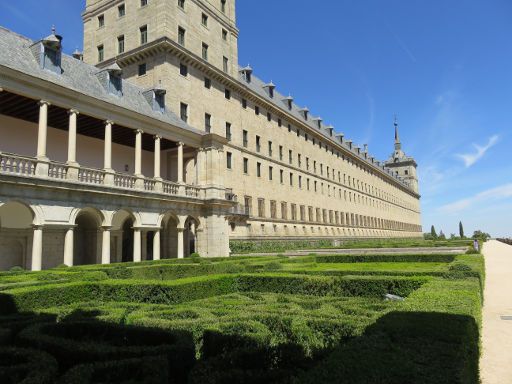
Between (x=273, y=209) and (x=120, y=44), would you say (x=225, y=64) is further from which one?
(x=273, y=209)

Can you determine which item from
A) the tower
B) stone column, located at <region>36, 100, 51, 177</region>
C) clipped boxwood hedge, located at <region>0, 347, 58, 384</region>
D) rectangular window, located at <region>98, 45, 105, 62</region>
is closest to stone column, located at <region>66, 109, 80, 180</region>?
stone column, located at <region>36, 100, 51, 177</region>

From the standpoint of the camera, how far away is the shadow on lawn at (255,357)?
387cm

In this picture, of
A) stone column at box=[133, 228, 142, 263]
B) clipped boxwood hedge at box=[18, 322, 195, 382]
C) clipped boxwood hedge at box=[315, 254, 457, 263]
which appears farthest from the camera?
stone column at box=[133, 228, 142, 263]

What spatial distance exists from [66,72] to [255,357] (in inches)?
944

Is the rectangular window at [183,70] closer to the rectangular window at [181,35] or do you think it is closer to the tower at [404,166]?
the rectangular window at [181,35]

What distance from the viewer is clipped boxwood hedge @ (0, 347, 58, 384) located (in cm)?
401

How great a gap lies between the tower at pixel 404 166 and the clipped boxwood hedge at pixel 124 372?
139m

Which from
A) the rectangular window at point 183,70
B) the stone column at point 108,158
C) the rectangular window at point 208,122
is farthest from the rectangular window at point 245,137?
the stone column at point 108,158

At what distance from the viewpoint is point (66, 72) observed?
23.9m

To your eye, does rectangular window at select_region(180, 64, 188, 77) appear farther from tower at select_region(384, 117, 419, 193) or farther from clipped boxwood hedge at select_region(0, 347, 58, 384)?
tower at select_region(384, 117, 419, 193)

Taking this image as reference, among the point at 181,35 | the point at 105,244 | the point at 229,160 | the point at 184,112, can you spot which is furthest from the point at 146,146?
the point at 181,35

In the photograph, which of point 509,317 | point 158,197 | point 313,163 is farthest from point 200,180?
point 313,163

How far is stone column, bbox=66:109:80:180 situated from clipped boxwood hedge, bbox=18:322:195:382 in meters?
15.8

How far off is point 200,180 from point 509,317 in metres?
23.4
